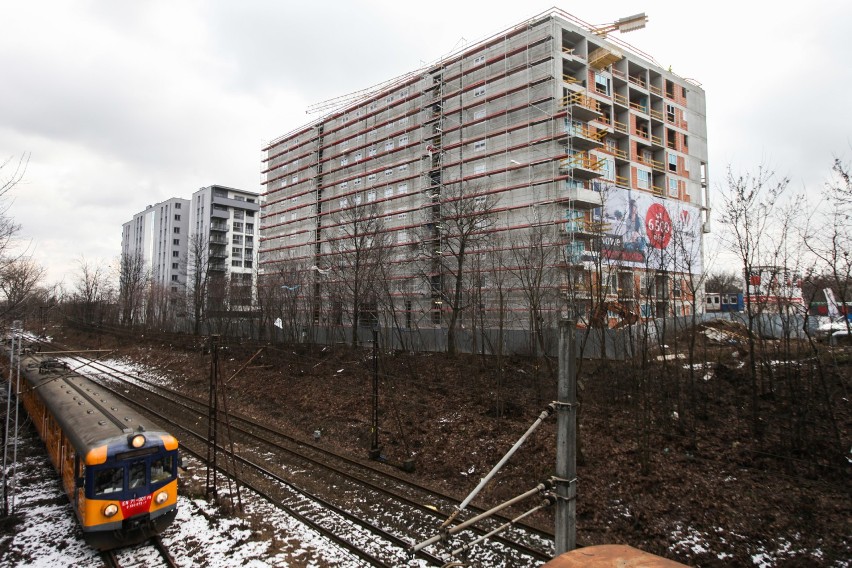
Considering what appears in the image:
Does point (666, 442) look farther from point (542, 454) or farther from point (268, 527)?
point (268, 527)

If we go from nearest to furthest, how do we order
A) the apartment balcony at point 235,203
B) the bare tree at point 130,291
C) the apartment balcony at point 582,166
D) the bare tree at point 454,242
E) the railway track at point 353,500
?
1. the railway track at point 353,500
2. the bare tree at point 454,242
3. the apartment balcony at point 582,166
4. the bare tree at point 130,291
5. the apartment balcony at point 235,203

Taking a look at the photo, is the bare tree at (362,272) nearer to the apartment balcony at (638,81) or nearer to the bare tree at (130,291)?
the apartment balcony at (638,81)

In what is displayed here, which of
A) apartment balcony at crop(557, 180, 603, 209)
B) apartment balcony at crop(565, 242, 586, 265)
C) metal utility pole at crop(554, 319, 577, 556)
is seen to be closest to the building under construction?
apartment balcony at crop(557, 180, 603, 209)

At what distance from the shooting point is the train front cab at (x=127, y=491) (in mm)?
8961

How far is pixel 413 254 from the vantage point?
41.7 metres

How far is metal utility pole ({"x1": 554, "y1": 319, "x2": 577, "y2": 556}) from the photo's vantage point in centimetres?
509

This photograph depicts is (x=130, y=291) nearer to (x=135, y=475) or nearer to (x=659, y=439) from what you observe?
(x=135, y=475)

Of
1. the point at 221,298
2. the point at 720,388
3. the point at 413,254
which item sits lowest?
the point at 720,388

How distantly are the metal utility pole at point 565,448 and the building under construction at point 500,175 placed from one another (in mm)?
19738

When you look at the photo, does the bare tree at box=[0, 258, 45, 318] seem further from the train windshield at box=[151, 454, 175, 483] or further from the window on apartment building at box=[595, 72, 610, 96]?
the window on apartment building at box=[595, 72, 610, 96]

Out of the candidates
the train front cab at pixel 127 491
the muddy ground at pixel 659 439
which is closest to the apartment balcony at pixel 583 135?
the muddy ground at pixel 659 439

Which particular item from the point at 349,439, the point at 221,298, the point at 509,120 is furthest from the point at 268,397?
the point at 509,120

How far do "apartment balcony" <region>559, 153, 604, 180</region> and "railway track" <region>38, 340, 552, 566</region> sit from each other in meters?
28.0

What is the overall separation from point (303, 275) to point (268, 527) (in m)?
36.2
